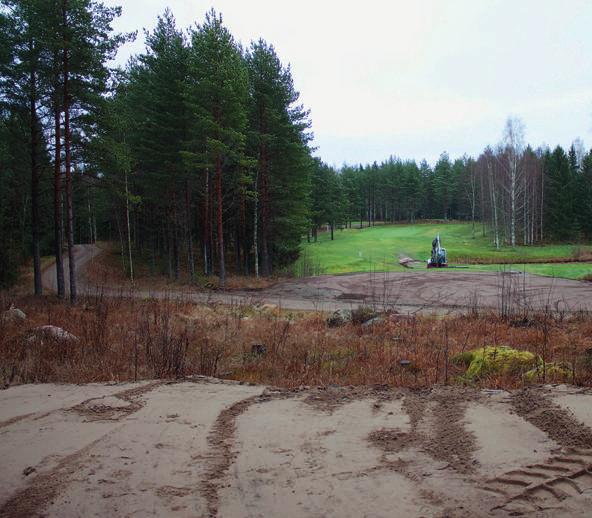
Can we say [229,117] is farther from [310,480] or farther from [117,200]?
[310,480]

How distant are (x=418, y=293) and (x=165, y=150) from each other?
16.6 meters

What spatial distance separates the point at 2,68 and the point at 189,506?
20590 millimetres

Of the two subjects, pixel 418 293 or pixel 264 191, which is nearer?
pixel 418 293

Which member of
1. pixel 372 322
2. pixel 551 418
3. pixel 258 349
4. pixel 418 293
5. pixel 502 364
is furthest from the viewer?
pixel 418 293

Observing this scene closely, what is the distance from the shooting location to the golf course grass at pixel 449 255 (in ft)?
107

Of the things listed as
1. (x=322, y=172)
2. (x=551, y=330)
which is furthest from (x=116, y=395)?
(x=322, y=172)

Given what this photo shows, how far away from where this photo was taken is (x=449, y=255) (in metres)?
42.1

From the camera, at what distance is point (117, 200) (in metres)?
33.4

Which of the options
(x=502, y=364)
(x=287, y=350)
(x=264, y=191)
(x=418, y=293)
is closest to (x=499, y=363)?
(x=502, y=364)

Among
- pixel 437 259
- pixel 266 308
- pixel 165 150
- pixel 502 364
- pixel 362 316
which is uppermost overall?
pixel 165 150

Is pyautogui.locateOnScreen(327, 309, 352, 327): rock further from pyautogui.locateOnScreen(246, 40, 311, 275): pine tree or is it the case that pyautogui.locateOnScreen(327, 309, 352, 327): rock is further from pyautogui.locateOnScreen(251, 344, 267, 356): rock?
pyautogui.locateOnScreen(246, 40, 311, 275): pine tree

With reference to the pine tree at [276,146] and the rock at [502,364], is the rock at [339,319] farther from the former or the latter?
the pine tree at [276,146]

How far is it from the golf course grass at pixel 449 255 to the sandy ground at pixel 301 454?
25236 mm

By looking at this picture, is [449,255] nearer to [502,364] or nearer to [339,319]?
[339,319]
